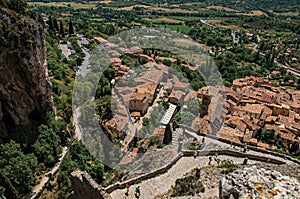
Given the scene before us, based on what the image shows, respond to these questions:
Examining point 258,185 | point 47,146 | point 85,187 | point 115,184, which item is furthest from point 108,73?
point 258,185

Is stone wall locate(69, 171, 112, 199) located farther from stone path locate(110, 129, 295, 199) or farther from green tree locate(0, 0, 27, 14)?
green tree locate(0, 0, 27, 14)

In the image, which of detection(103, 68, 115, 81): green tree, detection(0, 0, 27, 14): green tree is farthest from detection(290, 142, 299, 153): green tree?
detection(0, 0, 27, 14): green tree

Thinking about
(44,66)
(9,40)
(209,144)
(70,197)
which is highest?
(9,40)

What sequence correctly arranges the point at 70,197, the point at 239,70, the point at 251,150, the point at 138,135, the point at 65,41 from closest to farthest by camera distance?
the point at 70,197 → the point at 251,150 → the point at 138,135 → the point at 65,41 → the point at 239,70

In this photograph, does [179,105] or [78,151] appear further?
[179,105]

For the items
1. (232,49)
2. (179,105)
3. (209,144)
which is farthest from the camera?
(232,49)

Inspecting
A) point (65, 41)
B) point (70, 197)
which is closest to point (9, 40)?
point (70, 197)

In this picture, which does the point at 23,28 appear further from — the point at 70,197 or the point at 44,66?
the point at 70,197
